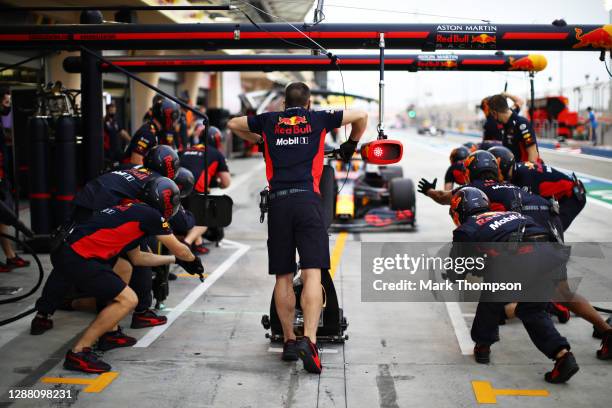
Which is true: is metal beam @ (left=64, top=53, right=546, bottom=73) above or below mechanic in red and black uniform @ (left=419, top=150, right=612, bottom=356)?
above

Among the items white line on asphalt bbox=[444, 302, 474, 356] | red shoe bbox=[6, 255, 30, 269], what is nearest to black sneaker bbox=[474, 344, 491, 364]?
white line on asphalt bbox=[444, 302, 474, 356]

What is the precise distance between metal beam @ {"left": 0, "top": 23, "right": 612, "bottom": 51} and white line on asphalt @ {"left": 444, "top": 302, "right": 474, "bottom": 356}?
2363mm

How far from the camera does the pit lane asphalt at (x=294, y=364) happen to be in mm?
A: 4422

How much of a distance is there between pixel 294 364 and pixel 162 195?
1545 mm

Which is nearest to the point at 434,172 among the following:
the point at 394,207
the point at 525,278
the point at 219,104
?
the point at 394,207

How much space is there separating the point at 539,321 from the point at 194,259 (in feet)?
8.16

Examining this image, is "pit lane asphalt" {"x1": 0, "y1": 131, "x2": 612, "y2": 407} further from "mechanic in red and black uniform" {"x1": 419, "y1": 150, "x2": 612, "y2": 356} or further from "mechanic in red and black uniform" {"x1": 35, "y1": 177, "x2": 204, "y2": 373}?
"mechanic in red and black uniform" {"x1": 419, "y1": 150, "x2": 612, "y2": 356}

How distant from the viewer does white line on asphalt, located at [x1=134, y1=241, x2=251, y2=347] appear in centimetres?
571

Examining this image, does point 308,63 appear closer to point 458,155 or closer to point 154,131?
point 154,131

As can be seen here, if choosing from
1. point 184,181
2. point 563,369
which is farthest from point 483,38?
point 563,369

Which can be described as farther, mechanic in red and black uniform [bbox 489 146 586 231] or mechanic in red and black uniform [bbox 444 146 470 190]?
mechanic in red and black uniform [bbox 444 146 470 190]

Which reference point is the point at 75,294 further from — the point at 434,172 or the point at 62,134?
the point at 434,172

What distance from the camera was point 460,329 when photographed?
591cm

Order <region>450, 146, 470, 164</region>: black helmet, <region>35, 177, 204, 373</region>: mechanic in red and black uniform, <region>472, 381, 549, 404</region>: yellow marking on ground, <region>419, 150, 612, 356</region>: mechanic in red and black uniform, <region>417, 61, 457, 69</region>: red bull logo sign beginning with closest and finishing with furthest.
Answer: <region>472, 381, 549, 404</region>: yellow marking on ground < <region>35, 177, 204, 373</region>: mechanic in red and black uniform < <region>419, 150, 612, 356</region>: mechanic in red and black uniform < <region>417, 61, 457, 69</region>: red bull logo sign < <region>450, 146, 470, 164</region>: black helmet
